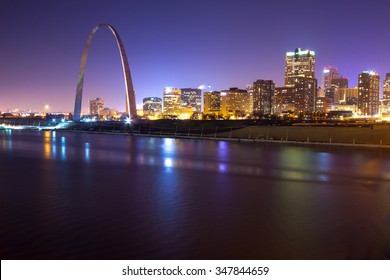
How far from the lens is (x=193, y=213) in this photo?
11.9 metres

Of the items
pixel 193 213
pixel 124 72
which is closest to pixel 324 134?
pixel 193 213

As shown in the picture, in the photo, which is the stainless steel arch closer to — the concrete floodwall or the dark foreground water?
the concrete floodwall

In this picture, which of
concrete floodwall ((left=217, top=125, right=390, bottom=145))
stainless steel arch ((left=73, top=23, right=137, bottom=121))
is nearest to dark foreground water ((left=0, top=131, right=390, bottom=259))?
concrete floodwall ((left=217, top=125, right=390, bottom=145))

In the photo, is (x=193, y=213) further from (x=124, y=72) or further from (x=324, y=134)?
(x=124, y=72)

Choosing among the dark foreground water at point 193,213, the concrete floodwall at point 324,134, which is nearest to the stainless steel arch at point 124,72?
the concrete floodwall at point 324,134

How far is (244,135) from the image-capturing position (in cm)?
5066

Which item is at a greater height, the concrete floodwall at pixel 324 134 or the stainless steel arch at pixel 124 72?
the stainless steel arch at pixel 124 72

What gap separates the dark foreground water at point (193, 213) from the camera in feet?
28.4

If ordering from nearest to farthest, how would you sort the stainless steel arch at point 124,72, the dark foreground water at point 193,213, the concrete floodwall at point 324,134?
the dark foreground water at point 193,213, the concrete floodwall at point 324,134, the stainless steel arch at point 124,72

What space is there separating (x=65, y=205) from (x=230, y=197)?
5689 mm

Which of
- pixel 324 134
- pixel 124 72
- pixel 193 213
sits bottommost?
pixel 193 213

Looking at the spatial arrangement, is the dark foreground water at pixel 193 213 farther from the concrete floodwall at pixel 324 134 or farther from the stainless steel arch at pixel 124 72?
the stainless steel arch at pixel 124 72

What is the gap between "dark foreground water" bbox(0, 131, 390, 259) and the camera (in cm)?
866

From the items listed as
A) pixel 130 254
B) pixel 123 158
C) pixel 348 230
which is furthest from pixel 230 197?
pixel 123 158
